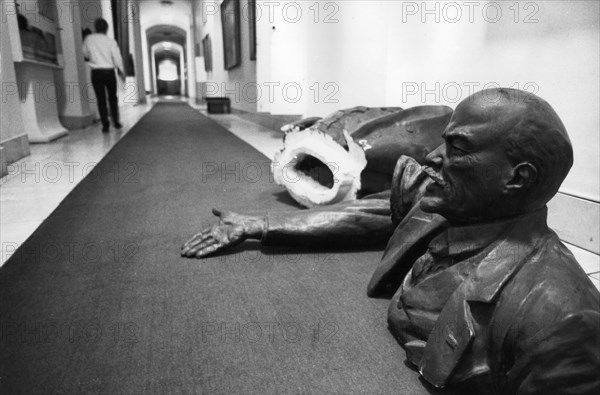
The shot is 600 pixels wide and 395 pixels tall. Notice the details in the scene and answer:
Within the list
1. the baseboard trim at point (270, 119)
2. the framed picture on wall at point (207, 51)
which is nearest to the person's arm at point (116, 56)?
the baseboard trim at point (270, 119)

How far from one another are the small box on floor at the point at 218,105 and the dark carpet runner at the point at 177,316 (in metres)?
10.5

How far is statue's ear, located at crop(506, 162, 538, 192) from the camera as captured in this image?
42.1 inches

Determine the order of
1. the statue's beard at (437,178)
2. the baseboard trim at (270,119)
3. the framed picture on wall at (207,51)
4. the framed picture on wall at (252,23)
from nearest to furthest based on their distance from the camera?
1. the statue's beard at (437,178)
2. the baseboard trim at (270,119)
3. the framed picture on wall at (252,23)
4. the framed picture on wall at (207,51)

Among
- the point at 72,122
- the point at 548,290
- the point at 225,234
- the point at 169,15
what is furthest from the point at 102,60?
the point at 169,15

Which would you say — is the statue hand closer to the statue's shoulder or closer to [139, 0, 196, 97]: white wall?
the statue's shoulder

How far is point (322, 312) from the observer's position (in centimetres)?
170

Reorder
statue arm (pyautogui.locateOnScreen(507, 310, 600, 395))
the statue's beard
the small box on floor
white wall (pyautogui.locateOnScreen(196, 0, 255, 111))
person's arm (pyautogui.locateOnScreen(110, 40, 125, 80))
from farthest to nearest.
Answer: the small box on floor, white wall (pyautogui.locateOnScreen(196, 0, 255, 111)), person's arm (pyautogui.locateOnScreen(110, 40, 125, 80)), the statue's beard, statue arm (pyautogui.locateOnScreen(507, 310, 600, 395))

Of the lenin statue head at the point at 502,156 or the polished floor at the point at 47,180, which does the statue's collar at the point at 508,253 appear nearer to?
the lenin statue head at the point at 502,156

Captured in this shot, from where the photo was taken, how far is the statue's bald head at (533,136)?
1055 millimetres

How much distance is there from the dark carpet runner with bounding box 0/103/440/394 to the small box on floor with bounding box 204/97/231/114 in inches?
412

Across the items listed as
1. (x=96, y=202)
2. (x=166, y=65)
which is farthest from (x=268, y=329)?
(x=166, y=65)

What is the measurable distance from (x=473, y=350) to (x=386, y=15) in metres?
3.43

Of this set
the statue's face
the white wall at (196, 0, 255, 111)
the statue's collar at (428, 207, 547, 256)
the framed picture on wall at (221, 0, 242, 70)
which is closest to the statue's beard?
the statue's face

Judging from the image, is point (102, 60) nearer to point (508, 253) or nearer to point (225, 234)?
point (225, 234)
